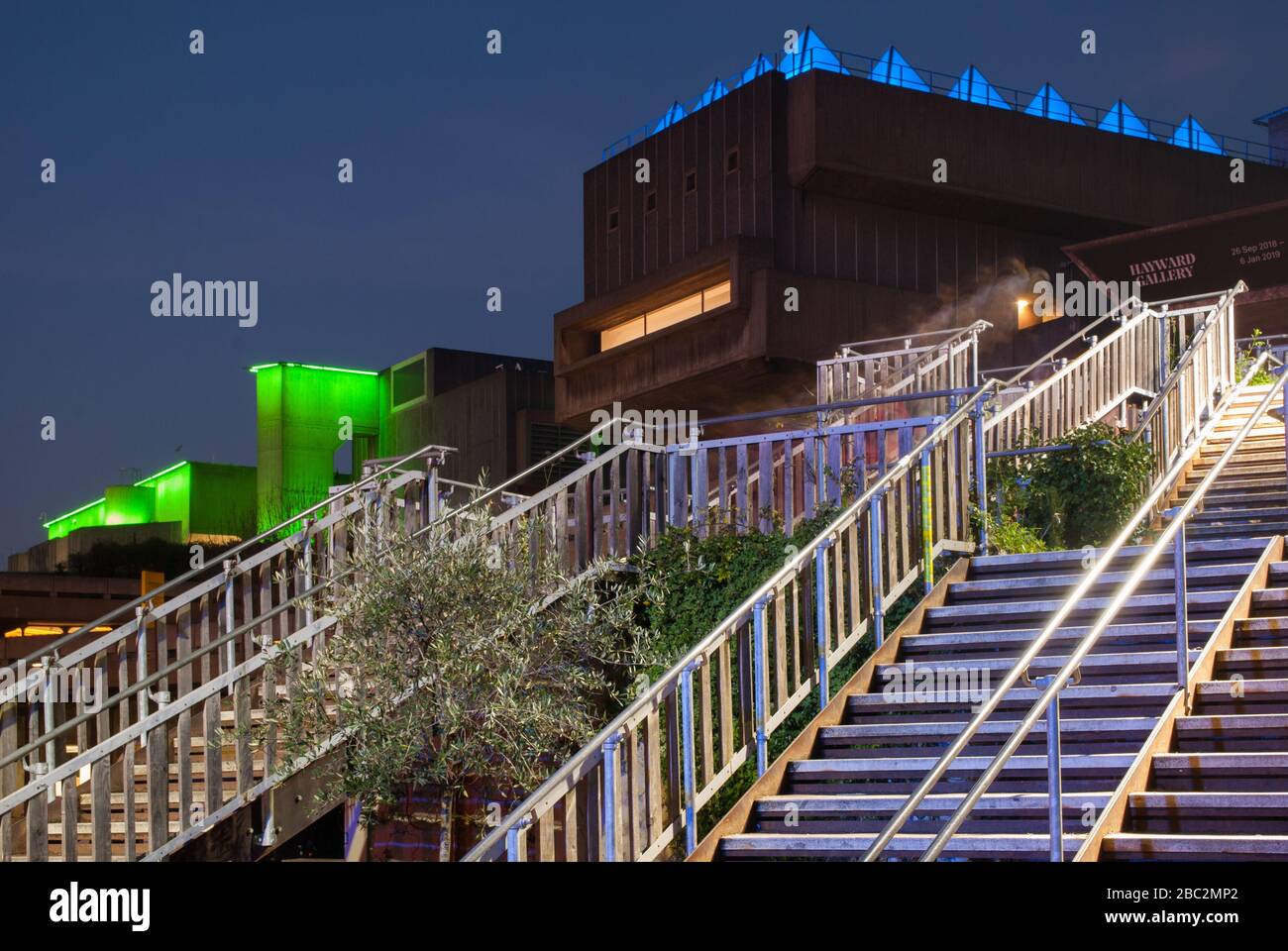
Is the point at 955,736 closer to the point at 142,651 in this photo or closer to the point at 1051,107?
the point at 142,651

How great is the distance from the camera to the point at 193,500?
48219 mm

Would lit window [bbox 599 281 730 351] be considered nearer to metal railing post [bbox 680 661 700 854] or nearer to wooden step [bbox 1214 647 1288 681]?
wooden step [bbox 1214 647 1288 681]

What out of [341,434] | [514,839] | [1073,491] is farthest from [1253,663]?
[341,434]

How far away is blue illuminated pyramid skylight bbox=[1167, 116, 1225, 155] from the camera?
34312mm

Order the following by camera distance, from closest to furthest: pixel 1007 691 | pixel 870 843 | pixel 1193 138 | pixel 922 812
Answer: pixel 1007 691 → pixel 870 843 → pixel 922 812 → pixel 1193 138

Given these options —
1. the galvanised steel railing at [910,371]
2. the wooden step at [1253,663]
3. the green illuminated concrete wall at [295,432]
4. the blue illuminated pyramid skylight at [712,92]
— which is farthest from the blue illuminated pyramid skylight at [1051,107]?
the wooden step at [1253,663]

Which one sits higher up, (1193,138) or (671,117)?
(671,117)

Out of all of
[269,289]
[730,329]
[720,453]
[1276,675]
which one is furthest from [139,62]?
[1276,675]

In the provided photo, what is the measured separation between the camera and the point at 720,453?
1309 centimetres

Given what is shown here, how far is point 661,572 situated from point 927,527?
2139mm

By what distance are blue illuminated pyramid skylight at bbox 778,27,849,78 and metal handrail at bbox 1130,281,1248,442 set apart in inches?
563

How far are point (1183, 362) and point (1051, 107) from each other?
779 inches
